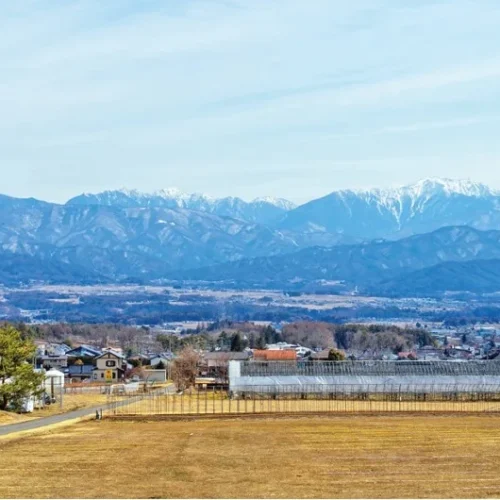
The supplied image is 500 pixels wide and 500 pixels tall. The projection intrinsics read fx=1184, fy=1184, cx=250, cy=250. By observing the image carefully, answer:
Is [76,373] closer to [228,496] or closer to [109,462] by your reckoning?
[109,462]

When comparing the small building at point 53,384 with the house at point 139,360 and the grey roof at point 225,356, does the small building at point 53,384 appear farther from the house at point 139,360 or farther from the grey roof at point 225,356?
the house at point 139,360

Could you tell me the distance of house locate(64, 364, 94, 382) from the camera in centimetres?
8909

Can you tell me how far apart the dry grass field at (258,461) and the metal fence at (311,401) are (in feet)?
27.1

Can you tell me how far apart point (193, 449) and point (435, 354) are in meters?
89.1

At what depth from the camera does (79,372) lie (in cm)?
9100

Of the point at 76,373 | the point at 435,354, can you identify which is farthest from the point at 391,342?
the point at 76,373

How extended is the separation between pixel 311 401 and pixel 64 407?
11693 millimetres

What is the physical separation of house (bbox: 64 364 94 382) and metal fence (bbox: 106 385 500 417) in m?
26.9

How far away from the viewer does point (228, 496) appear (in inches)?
874

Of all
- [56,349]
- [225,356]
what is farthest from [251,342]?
[225,356]

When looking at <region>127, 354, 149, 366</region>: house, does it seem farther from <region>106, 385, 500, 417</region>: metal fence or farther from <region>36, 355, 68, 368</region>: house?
<region>106, 385, 500, 417</region>: metal fence

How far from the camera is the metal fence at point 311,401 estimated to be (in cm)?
4812

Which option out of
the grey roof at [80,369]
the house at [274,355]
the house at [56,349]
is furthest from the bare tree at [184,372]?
the house at [56,349]

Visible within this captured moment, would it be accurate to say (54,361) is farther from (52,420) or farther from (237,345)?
(52,420)
